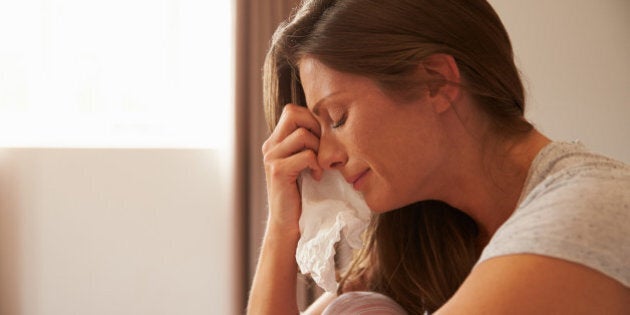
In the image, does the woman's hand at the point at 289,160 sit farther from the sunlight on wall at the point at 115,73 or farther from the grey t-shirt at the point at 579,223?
the sunlight on wall at the point at 115,73

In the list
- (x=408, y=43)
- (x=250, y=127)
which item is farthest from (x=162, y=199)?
(x=408, y=43)

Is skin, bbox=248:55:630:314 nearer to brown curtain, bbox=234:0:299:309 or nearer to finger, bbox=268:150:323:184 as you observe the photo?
finger, bbox=268:150:323:184

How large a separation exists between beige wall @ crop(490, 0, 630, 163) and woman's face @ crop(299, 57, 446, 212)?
1563mm

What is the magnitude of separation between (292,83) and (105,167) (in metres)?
1.42

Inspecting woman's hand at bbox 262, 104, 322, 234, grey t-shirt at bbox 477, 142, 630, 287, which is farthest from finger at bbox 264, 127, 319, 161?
grey t-shirt at bbox 477, 142, 630, 287

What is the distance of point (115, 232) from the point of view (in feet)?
8.13

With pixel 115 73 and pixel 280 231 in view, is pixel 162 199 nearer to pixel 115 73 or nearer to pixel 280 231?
pixel 115 73

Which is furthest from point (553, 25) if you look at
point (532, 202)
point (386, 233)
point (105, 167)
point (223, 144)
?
point (532, 202)

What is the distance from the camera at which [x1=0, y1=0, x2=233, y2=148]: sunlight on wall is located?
7.90ft

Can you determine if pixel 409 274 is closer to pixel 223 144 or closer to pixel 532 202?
pixel 532 202

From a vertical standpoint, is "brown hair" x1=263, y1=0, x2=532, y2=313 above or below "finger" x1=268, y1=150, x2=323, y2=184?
above

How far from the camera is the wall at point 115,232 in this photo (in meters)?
2.40

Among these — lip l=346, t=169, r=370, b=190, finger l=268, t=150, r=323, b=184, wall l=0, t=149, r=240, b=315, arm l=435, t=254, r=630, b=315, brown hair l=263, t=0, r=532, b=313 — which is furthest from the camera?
wall l=0, t=149, r=240, b=315

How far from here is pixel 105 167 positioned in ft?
8.10
